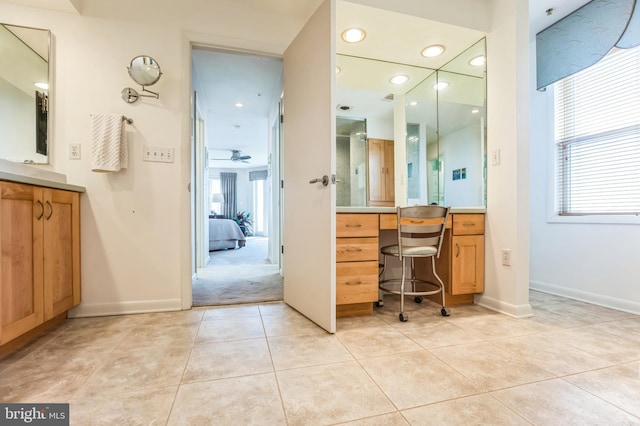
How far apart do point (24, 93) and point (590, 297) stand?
178 inches

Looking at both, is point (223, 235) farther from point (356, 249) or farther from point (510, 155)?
point (510, 155)

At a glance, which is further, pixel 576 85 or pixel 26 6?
pixel 576 85

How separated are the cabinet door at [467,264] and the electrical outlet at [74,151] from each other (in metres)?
2.79

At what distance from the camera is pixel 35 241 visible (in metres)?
1.53

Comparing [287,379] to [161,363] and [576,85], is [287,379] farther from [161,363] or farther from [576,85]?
[576,85]

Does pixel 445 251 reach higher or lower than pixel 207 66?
lower

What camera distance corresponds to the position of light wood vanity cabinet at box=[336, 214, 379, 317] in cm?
195

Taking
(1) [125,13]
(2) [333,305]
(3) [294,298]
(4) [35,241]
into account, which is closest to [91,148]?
(4) [35,241]

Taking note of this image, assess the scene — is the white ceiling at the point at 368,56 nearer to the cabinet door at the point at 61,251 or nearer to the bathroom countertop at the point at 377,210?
the bathroom countertop at the point at 377,210

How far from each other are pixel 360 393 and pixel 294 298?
114 cm

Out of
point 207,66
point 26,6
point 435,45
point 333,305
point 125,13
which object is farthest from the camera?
point 207,66

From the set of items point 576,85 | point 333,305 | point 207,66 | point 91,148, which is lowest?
point 333,305

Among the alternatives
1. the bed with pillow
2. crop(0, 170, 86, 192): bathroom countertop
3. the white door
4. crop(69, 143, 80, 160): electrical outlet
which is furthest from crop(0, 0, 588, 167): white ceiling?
the bed with pillow

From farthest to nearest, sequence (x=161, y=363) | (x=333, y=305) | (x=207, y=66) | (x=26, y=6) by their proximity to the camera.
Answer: (x=207, y=66) < (x=26, y=6) < (x=333, y=305) < (x=161, y=363)
